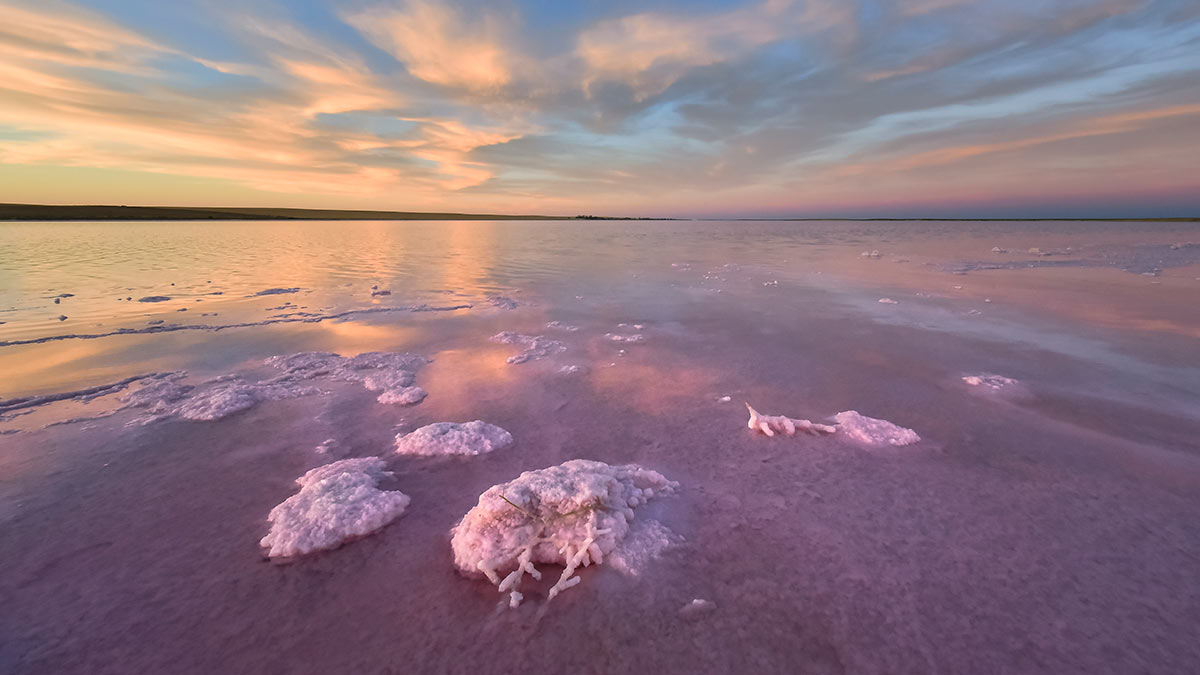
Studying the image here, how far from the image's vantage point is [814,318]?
373 inches

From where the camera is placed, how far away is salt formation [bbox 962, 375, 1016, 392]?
557 cm

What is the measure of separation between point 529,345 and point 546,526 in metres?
4.96

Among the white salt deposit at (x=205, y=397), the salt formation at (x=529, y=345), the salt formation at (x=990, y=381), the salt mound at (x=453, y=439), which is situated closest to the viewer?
the salt mound at (x=453, y=439)

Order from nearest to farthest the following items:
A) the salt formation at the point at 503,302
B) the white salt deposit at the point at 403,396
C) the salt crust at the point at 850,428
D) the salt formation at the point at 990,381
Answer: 1. the salt crust at the point at 850,428
2. the white salt deposit at the point at 403,396
3. the salt formation at the point at 990,381
4. the salt formation at the point at 503,302

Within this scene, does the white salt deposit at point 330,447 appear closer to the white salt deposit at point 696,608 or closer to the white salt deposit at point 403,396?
the white salt deposit at point 403,396

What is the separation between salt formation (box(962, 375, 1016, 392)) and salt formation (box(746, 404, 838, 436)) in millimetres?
2555

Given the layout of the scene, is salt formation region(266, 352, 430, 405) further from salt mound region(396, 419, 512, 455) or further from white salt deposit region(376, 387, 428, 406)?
salt mound region(396, 419, 512, 455)

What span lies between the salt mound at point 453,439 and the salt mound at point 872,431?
3294 millimetres

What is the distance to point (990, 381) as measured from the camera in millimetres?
5727

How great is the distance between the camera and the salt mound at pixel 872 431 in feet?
14.2

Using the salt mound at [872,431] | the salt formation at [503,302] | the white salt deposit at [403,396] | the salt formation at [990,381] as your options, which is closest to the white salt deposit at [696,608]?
the salt mound at [872,431]

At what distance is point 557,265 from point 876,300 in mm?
13025

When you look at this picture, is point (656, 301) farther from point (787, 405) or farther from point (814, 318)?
point (787, 405)

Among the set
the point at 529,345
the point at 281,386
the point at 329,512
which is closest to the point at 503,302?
the point at 529,345
